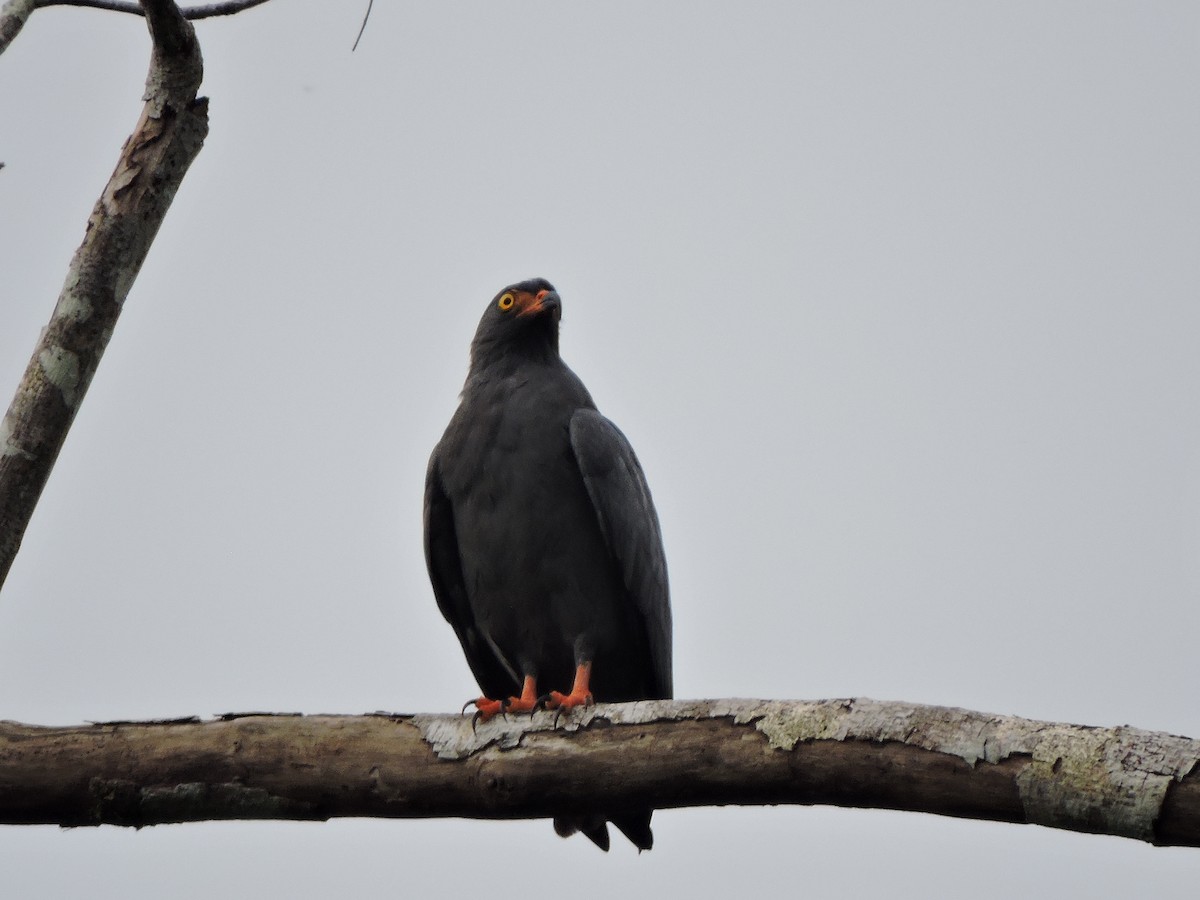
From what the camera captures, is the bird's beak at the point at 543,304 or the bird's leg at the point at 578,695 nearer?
the bird's leg at the point at 578,695

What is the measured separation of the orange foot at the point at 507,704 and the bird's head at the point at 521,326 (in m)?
1.87

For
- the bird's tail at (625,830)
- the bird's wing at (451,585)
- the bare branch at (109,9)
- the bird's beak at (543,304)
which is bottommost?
the bird's tail at (625,830)

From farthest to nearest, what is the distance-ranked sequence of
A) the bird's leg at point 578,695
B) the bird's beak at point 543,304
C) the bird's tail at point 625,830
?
the bird's beak at point 543,304 → the bird's tail at point 625,830 → the bird's leg at point 578,695

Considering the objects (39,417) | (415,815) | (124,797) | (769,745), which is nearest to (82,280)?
(39,417)

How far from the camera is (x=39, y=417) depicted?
419 cm

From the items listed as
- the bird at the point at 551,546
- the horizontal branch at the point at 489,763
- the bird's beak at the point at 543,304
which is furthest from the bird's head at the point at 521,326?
the horizontal branch at the point at 489,763

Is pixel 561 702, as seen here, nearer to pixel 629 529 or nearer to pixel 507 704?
pixel 507 704

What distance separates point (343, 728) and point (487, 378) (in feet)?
10.9

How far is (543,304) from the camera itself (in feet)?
23.6

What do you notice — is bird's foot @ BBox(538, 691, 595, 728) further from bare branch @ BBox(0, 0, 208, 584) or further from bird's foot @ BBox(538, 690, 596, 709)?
bare branch @ BBox(0, 0, 208, 584)

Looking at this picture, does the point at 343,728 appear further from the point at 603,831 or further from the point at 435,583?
the point at 435,583

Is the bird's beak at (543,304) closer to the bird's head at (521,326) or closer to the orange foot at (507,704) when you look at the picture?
the bird's head at (521,326)

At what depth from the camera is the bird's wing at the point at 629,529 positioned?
20.5 ft

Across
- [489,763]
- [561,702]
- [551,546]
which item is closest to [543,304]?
[551,546]
